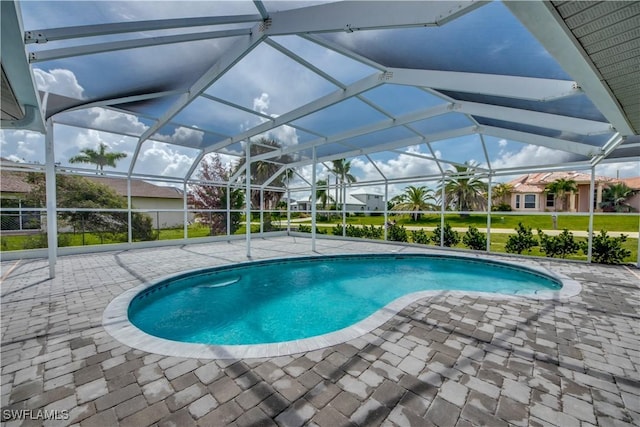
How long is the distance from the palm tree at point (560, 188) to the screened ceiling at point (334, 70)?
24.0 feet

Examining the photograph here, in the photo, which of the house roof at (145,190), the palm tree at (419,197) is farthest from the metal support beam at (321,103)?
the house roof at (145,190)

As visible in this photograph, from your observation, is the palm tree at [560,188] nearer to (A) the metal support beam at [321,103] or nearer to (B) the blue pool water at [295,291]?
(B) the blue pool water at [295,291]

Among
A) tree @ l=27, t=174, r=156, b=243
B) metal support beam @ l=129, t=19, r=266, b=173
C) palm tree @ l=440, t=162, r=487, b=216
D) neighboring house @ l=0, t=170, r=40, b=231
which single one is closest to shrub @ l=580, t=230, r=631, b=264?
palm tree @ l=440, t=162, r=487, b=216

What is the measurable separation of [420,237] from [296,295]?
286 inches

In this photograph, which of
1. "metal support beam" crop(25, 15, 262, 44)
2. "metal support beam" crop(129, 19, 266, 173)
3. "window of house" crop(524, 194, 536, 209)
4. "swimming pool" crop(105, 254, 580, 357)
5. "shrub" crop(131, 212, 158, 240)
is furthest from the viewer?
"window of house" crop(524, 194, 536, 209)

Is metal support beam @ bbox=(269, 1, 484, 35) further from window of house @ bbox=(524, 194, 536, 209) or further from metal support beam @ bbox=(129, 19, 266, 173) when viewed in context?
window of house @ bbox=(524, 194, 536, 209)

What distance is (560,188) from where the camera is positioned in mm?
13680

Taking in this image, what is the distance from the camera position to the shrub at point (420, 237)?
11148 millimetres

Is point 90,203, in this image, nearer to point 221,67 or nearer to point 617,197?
point 221,67

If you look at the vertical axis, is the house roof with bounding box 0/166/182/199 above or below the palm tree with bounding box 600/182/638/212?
above

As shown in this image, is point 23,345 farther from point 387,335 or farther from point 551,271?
point 551,271

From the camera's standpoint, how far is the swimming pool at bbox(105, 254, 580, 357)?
3941 mm

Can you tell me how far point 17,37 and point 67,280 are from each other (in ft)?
16.8

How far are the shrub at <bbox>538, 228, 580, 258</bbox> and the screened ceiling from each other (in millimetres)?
2268
